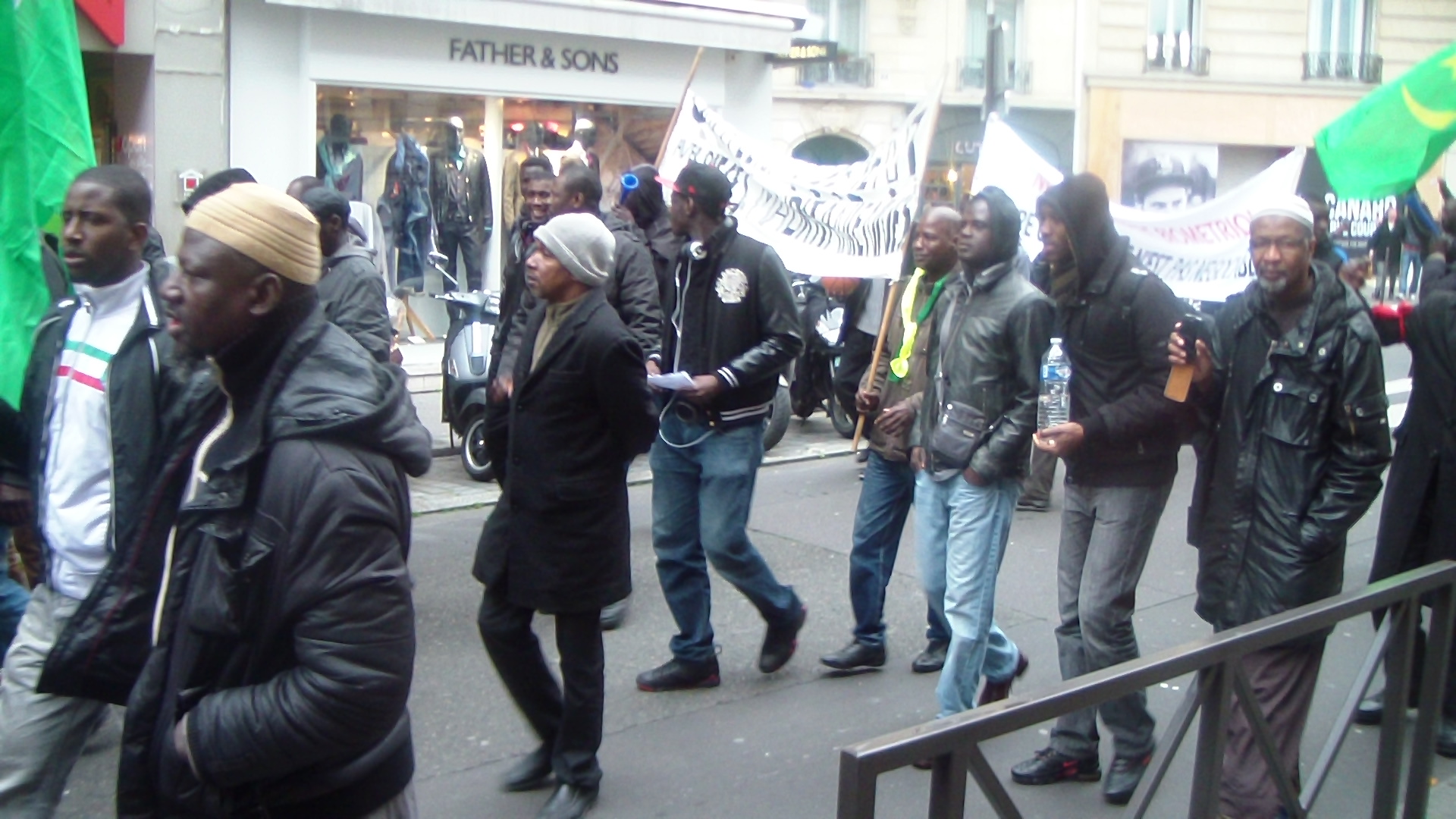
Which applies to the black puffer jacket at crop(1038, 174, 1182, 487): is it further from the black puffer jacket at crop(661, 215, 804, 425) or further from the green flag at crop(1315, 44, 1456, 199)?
the green flag at crop(1315, 44, 1456, 199)

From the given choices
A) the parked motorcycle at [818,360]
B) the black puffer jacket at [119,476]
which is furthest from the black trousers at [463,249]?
the black puffer jacket at [119,476]

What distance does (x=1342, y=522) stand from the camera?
4.00 m

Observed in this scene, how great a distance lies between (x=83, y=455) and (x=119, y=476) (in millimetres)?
159

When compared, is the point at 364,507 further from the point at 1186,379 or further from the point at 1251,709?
the point at 1186,379

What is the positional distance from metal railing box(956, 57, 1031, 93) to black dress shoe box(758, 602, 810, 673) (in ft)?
79.3

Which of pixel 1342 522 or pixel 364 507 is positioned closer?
pixel 364 507

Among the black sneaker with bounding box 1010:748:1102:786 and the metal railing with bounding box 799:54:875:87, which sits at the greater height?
the metal railing with bounding box 799:54:875:87

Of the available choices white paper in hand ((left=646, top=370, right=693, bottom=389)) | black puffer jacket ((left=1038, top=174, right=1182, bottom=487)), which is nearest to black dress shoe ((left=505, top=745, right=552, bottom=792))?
white paper in hand ((left=646, top=370, right=693, bottom=389))

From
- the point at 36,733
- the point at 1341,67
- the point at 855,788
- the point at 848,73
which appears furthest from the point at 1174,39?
the point at 855,788

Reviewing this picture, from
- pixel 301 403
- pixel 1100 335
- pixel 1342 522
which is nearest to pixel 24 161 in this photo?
pixel 301 403

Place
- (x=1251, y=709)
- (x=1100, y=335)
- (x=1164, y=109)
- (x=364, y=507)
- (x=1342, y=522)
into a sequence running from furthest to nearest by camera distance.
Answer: (x=1164, y=109) < (x=1100, y=335) < (x=1342, y=522) < (x=1251, y=709) < (x=364, y=507)

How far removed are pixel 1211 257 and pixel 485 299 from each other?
14.8 ft

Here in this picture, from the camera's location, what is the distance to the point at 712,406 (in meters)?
5.36

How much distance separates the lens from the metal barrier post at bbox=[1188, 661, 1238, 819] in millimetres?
3021
